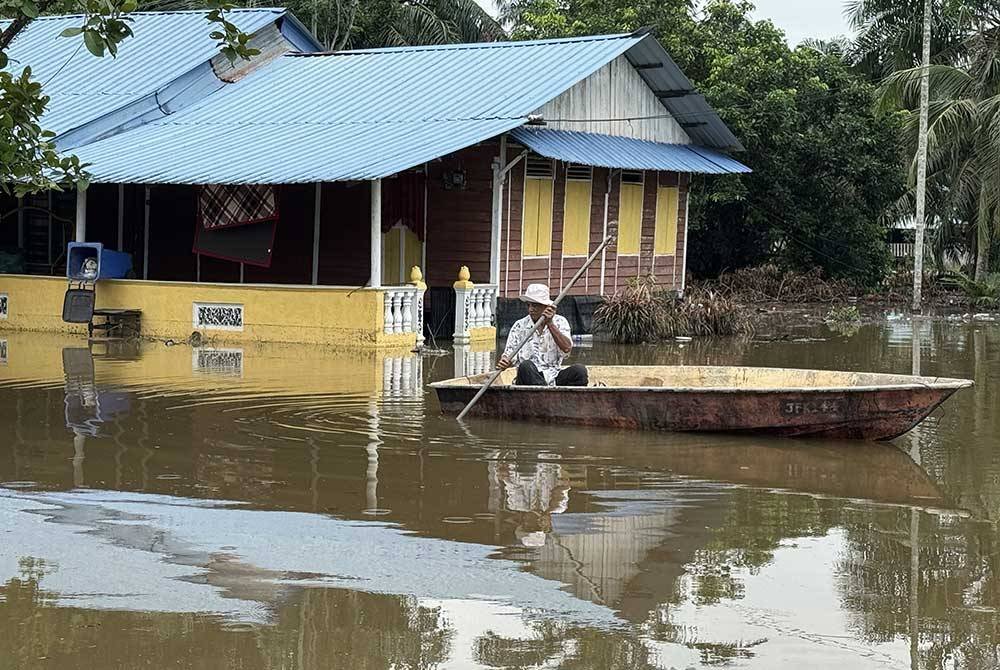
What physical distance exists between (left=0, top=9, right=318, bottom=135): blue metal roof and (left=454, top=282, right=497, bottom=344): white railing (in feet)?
22.3

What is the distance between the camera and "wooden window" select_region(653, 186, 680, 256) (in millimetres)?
26406

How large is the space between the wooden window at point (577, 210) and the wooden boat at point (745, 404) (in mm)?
10841

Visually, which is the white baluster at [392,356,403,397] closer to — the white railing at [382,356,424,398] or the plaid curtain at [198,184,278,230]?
the white railing at [382,356,424,398]

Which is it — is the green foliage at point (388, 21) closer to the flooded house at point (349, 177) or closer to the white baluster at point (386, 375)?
the flooded house at point (349, 177)

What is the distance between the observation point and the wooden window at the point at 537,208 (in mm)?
22547

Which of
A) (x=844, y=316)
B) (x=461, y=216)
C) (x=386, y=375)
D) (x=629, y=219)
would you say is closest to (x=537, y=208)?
(x=461, y=216)

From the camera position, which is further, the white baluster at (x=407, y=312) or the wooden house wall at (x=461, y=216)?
the wooden house wall at (x=461, y=216)

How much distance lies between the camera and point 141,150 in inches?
862

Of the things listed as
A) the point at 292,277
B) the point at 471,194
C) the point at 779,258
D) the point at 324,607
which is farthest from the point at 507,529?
the point at 779,258

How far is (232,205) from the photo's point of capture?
21625 millimetres

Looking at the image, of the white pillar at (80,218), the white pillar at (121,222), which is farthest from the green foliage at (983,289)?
the white pillar at (80,218)

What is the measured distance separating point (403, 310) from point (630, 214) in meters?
6.79

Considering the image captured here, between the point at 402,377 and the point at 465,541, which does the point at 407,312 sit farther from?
the point at 465,541

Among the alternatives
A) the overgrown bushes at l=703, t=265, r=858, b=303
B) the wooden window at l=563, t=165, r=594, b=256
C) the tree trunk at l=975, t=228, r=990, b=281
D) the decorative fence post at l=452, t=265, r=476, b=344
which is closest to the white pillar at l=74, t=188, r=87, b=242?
the decorative fence post at l=452, t=265, r=476, b=344
